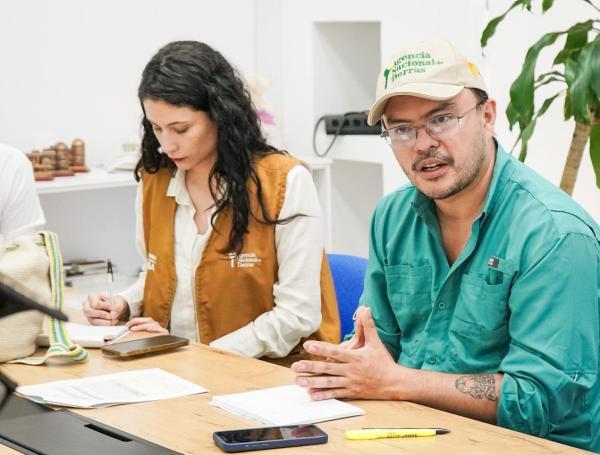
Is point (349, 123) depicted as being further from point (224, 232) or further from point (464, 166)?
point (464, 166)

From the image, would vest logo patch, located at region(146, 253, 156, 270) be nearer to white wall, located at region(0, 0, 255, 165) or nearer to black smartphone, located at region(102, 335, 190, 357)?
black smartphone, located at region(102, 335, 190, 357)

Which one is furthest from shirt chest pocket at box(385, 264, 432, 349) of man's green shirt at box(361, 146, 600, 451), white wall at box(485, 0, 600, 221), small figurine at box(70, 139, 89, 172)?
small figurine at box(70, 139, 89, 172)

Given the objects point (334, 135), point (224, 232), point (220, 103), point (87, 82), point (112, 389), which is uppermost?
point (87, 82)

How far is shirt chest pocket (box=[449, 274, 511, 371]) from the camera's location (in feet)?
5.83

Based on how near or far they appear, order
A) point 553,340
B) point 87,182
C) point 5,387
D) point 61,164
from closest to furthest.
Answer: point 5,387, point 553,340, point 87,182, point 61,164

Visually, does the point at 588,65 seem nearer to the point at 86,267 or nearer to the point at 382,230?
the point at 382,230

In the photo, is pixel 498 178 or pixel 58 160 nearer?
pixel 498 178

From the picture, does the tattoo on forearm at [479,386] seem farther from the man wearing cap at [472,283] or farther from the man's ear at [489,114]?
the man's ear at [489,114]

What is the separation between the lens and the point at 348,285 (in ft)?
8.54

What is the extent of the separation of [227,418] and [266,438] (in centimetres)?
17

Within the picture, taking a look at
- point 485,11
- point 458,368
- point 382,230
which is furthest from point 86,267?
point 458,368

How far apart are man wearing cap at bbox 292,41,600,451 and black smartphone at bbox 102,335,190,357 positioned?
448 mm

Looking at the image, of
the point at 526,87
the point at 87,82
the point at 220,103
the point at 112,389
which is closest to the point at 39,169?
the point at 87,82

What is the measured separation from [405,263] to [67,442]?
0.80 metres
